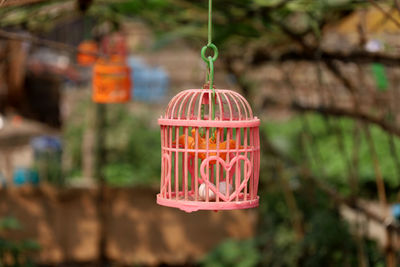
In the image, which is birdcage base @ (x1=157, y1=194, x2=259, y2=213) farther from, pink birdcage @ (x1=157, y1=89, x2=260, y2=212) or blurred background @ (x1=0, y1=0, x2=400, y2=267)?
blurred background @ (x1=0, y1=0, x2=400, y2=267)

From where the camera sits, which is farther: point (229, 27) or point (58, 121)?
point (58, 121)

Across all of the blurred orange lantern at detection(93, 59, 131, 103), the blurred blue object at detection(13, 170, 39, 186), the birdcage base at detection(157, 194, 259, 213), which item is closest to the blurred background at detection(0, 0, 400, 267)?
the blurred blue object at detection(13, 170, 39, 186)

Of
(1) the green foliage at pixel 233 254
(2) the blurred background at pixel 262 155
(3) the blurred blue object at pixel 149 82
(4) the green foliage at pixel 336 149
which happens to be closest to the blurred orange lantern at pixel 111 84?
(2) the blurred background at pixel 262 155

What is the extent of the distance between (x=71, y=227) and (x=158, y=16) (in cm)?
301

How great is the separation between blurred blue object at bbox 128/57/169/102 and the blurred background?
676mm

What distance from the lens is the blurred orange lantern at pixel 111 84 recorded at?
19.4 ft

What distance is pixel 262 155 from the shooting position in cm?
825

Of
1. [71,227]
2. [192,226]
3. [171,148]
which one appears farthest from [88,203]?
[171,148]

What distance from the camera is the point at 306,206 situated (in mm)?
6918

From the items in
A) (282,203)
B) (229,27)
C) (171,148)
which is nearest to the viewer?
(171,148)

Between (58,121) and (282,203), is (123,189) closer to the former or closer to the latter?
(282,203)

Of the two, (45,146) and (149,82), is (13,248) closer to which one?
(45,146)

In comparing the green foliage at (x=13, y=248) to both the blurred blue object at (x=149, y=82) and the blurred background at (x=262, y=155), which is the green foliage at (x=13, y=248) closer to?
the blurred background at (x=262, y=155)

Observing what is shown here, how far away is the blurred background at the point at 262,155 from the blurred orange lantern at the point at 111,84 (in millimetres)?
213
